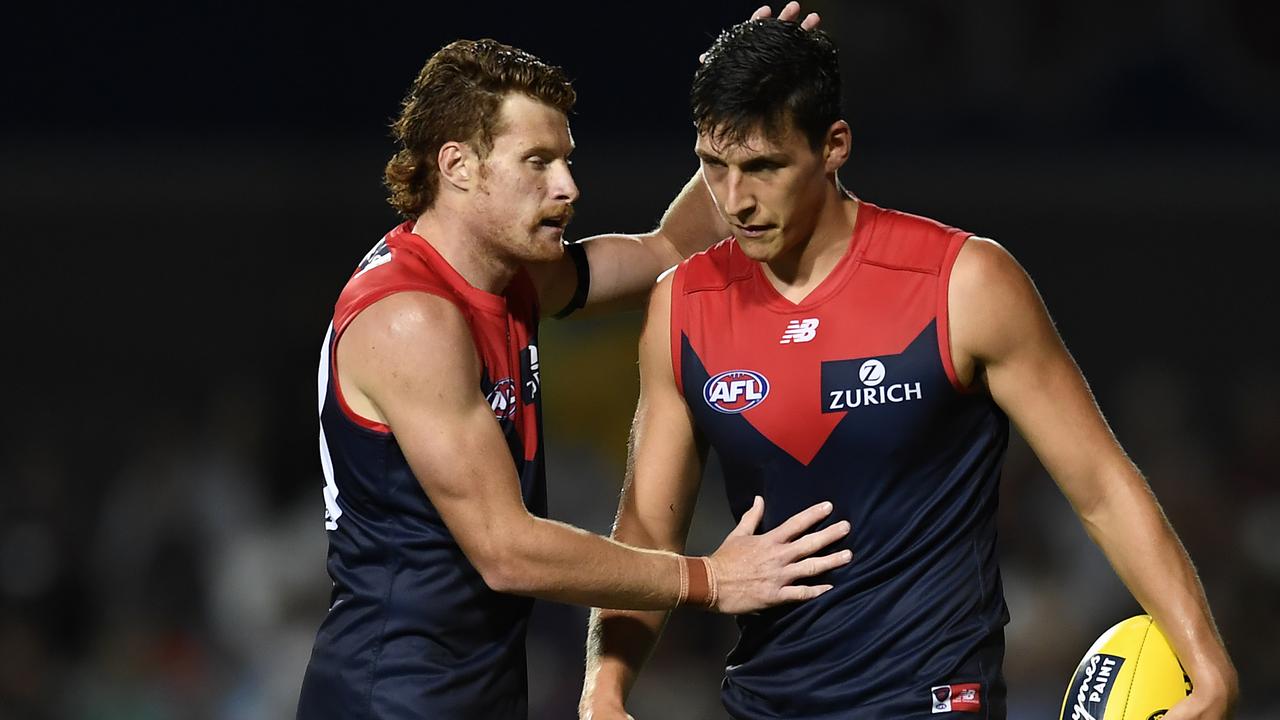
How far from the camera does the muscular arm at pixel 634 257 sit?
4.30m

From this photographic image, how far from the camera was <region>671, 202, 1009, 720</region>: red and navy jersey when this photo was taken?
3.60 meters

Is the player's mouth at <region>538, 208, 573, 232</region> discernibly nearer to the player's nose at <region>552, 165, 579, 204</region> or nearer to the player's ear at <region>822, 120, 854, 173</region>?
the player's nose at <region>552, 165, 579, 204</region>

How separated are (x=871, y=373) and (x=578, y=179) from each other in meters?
6.31

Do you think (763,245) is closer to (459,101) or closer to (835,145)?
(835,145)

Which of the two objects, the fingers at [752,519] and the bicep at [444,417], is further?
the fingers at [752,519]

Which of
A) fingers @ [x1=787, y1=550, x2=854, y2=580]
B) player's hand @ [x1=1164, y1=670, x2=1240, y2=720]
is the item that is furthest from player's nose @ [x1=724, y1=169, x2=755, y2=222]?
player's hand @ [x1=1164, y1=670, x2=1240, y2=720]

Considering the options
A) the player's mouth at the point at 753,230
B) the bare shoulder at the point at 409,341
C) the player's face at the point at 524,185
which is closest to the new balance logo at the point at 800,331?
the player's mouth at the point at 753,230

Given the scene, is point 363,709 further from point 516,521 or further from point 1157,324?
point 1157,324

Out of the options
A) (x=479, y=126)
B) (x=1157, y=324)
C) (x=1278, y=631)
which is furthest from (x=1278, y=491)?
(x=479, y=126)

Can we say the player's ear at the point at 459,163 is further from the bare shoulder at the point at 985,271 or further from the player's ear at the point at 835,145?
the bare shoulder at the point at 985,271

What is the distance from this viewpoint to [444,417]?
3.63 metres

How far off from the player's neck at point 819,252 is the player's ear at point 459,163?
2.46 feet

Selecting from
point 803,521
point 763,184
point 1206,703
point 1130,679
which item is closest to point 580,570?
point 803,521

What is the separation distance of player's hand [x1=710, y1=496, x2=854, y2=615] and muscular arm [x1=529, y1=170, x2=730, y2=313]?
3.03 feet
